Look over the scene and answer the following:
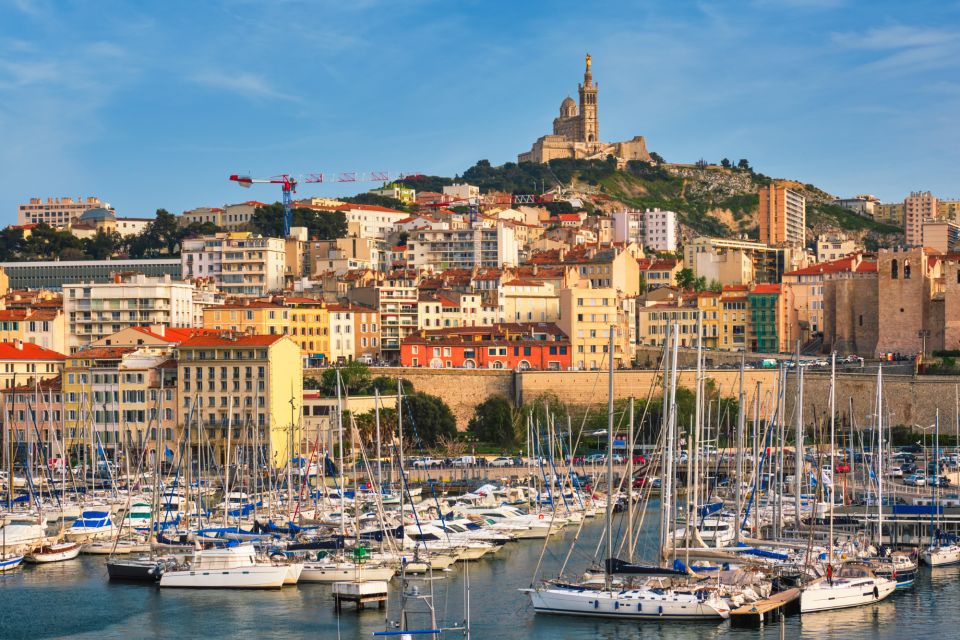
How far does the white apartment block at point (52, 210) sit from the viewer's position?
5280 inches

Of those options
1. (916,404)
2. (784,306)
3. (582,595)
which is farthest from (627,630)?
(784,306)

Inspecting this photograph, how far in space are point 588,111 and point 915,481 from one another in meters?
117

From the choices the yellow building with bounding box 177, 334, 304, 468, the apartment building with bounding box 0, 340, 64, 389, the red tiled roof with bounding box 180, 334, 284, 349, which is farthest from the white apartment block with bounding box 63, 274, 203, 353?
the yellow building with bounding box 177, 334, 304, 468

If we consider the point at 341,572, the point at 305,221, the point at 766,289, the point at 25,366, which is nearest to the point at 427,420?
the point at 25,366

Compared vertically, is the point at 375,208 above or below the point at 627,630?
above

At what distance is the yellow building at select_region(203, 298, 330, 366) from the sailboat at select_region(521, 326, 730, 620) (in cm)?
4312

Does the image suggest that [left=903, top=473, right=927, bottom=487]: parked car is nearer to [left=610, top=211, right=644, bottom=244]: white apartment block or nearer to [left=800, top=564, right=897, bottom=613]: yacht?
[left=800, top=564, right=897, bottom=613]: yacht

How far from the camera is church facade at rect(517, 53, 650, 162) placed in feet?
529

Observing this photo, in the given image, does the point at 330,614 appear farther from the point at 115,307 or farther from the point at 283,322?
the point at 115,307

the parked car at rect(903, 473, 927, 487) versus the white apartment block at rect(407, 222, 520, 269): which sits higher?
the white apartment block at rect(407, 222, 520, 269)

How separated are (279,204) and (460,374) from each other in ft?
159

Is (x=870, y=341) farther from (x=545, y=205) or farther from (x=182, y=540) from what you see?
(x=545, y=205)

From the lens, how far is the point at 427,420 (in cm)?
6562

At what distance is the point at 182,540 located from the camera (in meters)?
40.9
